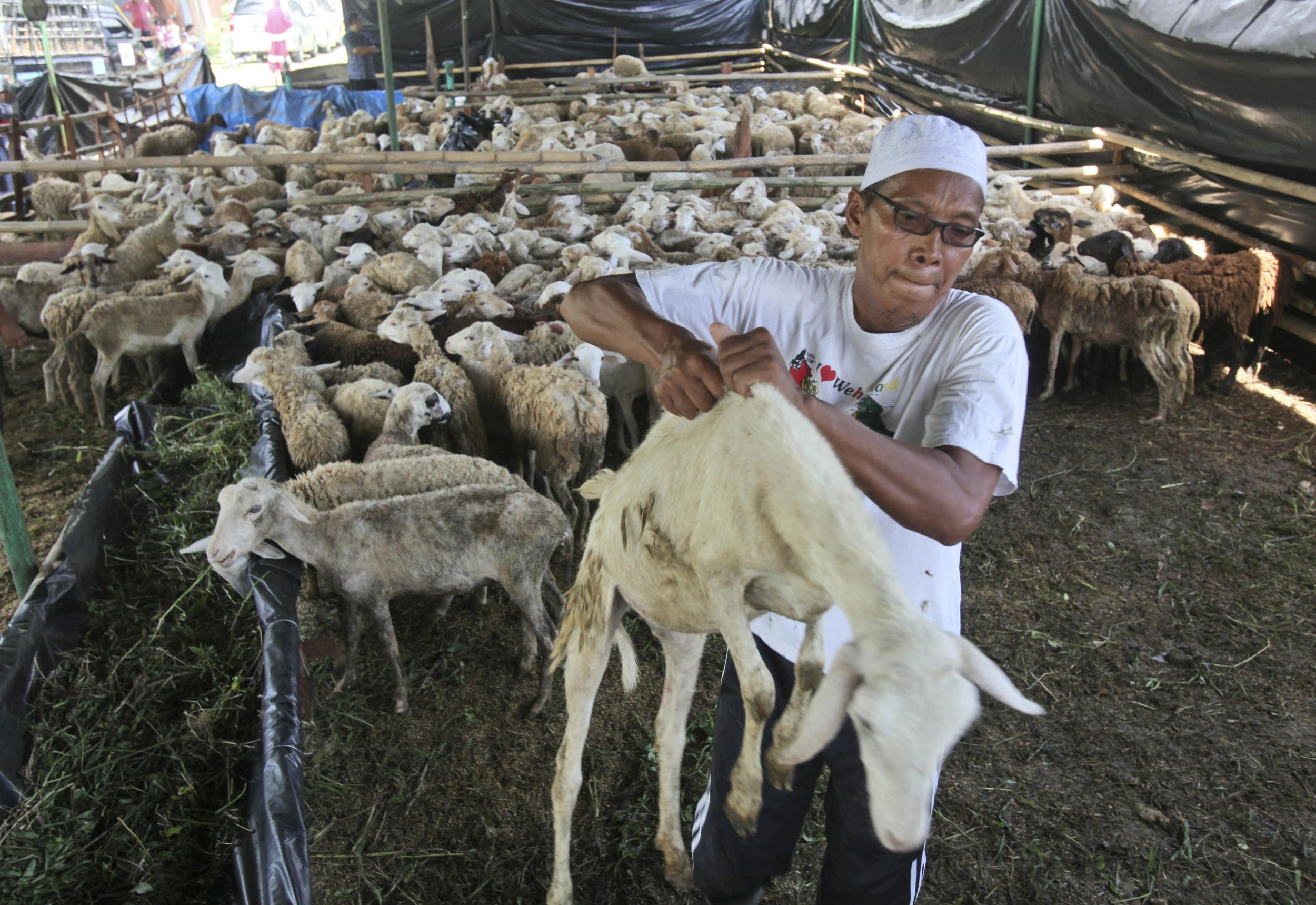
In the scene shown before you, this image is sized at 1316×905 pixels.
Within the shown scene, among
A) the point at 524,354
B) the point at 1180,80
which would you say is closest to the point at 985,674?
the point at 524,354

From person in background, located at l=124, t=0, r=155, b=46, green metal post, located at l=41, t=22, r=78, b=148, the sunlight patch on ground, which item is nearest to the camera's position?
the sunlight patch on ground

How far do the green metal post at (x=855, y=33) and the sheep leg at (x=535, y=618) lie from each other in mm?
20338

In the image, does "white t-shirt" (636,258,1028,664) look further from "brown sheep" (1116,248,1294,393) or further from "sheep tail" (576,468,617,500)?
"brown sheep" (1116,248,1294,393)

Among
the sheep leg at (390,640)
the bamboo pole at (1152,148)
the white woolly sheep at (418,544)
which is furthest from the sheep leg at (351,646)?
the bamboo pole at (1152,148)

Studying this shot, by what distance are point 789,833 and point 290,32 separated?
45.5 m

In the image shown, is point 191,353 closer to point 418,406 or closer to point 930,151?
point 418,406

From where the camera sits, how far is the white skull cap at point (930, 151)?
5.82 feet

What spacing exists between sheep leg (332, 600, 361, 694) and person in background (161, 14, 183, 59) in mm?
37785

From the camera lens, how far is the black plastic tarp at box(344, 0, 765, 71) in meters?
23.7

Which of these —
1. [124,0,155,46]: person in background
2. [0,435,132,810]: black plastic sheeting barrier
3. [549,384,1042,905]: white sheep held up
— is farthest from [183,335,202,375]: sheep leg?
[124,0,155,46]: person in background

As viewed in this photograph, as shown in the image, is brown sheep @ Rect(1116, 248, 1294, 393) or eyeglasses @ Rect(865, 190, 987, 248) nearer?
eyeglasses @ Rect(865, 190, 987, 248)

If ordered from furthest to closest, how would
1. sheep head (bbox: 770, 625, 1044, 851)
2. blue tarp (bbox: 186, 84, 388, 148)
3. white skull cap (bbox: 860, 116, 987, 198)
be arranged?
blue tarp (bbox: 186, 84, 388, 148) → white skull cap (bbox: 860, 116, 987, 198) → sheep head (bbox: 770, 625, 1044, 851)

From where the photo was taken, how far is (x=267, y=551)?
3.52 m

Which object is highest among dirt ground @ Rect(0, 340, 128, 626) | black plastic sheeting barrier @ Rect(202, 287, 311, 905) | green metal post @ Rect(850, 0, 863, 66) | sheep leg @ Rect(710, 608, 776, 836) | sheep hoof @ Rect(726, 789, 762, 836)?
green metal post @ Rect(850, 0, 863, 66)
